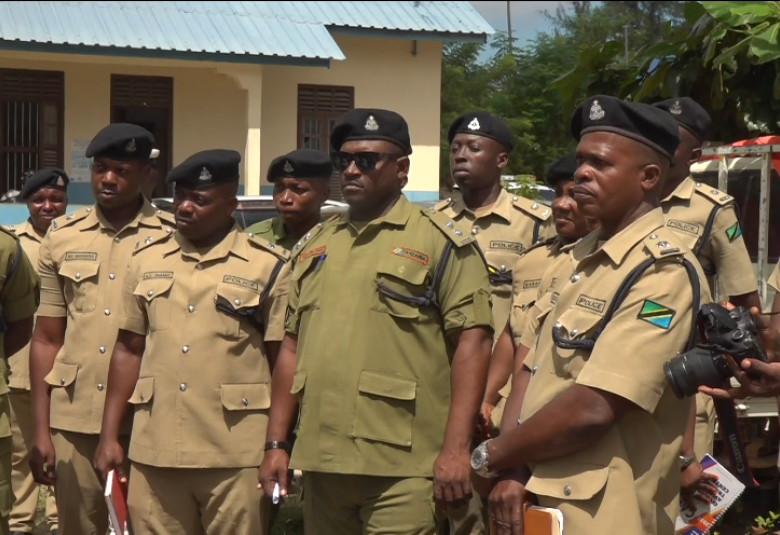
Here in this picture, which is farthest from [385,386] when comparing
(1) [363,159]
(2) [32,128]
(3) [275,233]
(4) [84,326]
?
(2) [32,128]

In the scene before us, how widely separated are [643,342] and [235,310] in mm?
1925

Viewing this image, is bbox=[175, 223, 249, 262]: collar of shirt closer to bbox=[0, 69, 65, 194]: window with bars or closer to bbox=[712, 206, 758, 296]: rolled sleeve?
bbox=[712, 206, 758, 296]: rolled sleeve

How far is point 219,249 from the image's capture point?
4.47 metres

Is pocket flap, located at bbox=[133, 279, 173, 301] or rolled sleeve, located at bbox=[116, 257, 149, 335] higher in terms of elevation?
pocket flap, located at bbox=[133, 279, 173, 301]

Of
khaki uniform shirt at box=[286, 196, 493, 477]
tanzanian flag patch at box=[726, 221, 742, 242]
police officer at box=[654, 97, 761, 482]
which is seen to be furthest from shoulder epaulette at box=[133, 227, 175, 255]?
tanzanian flag patch at box=[726, 221, 742, 242]

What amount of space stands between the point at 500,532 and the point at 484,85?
2099 centimetres

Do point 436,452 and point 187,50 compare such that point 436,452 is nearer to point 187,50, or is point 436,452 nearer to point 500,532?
point 500,532

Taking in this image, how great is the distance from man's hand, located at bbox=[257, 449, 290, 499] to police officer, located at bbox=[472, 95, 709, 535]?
3.66ft

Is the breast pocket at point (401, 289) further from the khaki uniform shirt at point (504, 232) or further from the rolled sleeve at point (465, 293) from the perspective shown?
the khaki uniform shirt at point (504, 232)

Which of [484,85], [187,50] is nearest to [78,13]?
[187,50]

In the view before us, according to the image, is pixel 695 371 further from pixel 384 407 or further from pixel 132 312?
pixel 132 312

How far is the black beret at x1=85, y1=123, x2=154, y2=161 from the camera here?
483 cm

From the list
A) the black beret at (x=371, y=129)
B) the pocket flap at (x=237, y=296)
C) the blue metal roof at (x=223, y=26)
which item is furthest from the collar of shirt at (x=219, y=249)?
the blue metal roof at (x=223, y=26)

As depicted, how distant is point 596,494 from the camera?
297 cm
